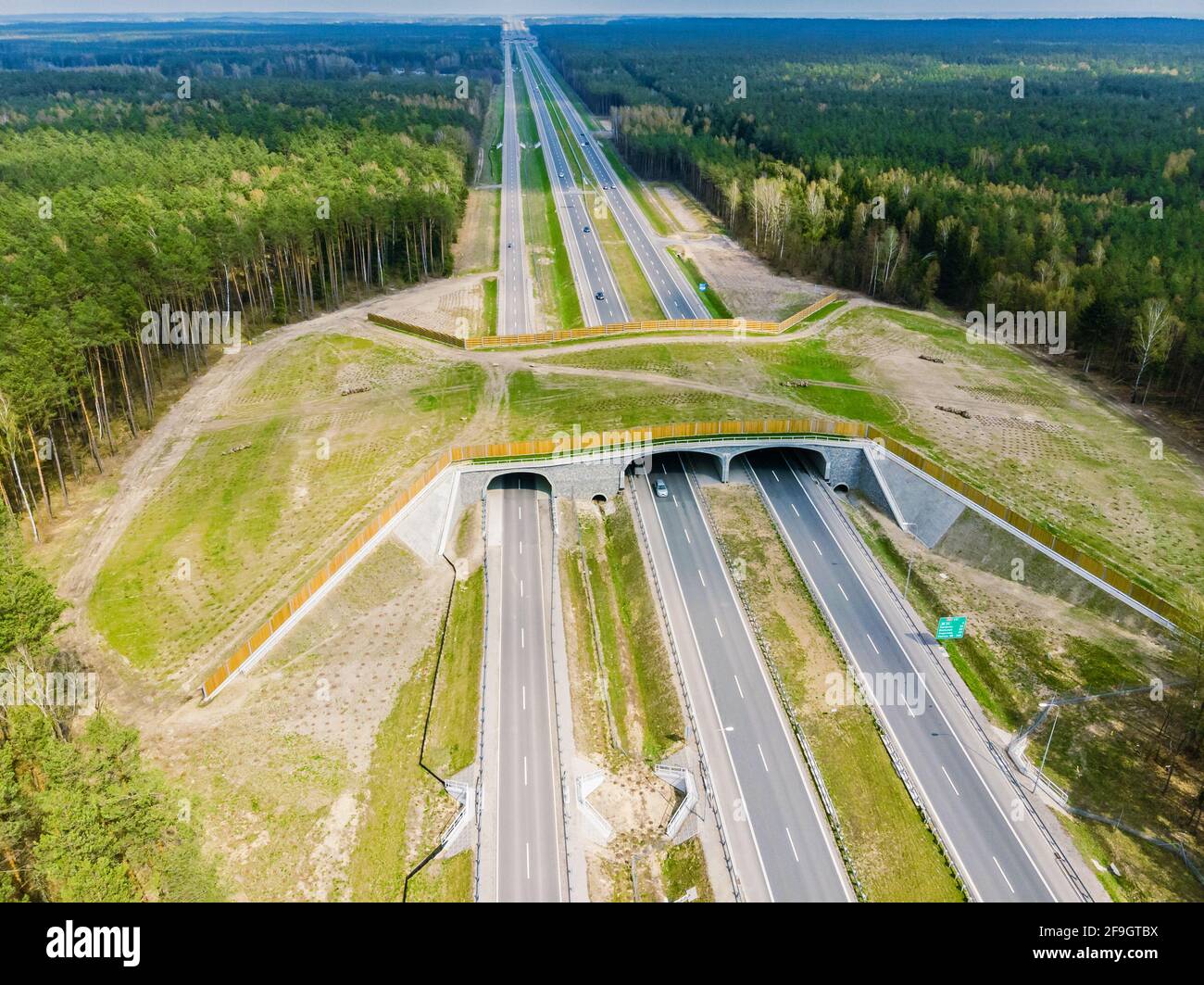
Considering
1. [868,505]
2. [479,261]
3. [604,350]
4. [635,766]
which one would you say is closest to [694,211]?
[479,261]

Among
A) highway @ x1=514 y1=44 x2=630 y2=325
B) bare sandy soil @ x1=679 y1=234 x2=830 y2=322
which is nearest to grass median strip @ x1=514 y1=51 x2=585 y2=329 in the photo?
highway @ x1=514 y1=44 x2=630 y2=325

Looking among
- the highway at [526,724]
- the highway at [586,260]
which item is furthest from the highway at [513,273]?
the highway at [526,724]

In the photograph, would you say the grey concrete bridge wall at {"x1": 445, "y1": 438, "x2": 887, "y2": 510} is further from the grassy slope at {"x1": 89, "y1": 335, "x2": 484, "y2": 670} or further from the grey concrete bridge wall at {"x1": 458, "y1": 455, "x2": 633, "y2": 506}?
the grassy slope at {"x1": 89, "y1": 335, "x2": 484, "y2": 670}

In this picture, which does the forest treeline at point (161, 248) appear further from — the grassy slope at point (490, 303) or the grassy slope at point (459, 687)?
the grassy slope at point (459, 687)

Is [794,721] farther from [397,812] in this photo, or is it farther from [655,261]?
[655,261]

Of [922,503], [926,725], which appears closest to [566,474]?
[922,503]

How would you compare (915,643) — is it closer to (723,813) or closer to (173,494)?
(723,813)
